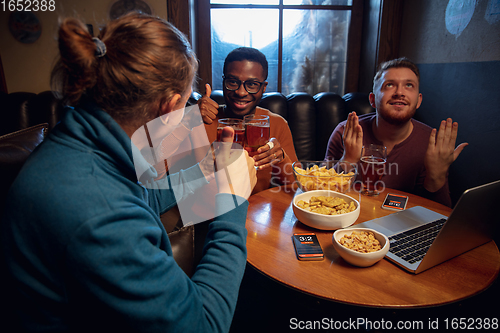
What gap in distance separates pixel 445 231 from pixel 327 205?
0.41 m

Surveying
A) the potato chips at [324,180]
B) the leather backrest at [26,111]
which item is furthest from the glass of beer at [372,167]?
the leather backrest at [26,111]

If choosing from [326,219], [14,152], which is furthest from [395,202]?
[14,152]

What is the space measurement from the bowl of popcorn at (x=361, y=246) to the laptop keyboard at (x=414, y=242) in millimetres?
95

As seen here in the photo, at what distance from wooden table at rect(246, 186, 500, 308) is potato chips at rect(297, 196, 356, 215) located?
8 centimetres

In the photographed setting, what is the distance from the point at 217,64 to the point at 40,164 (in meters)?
3.08

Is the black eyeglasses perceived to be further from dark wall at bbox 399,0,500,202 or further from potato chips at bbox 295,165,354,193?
dark wall at bbox 399,0,500,202

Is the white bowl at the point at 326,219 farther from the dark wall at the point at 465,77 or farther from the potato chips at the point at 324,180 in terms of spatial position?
the dark wall at the point at 465,77

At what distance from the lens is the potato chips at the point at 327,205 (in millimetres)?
1078

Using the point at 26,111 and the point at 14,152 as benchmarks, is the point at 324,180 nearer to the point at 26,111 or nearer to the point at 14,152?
the point at 14,152

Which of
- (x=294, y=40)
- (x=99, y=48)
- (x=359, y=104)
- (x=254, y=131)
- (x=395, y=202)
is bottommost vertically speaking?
(x=395, y=202)

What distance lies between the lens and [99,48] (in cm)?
62

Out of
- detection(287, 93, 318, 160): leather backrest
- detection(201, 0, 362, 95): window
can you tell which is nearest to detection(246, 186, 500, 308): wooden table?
detection(287, 93, 318, 160): leather backrest

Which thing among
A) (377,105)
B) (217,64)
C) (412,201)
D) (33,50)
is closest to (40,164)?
(412,201)

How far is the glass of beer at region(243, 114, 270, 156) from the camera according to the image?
1.19m
